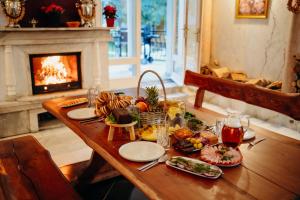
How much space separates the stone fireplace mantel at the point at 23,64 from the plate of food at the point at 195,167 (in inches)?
111

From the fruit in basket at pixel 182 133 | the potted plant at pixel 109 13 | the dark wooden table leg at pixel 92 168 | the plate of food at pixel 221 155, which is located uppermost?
the potted plant at pixel 109 13

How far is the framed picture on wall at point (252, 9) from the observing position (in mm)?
4234

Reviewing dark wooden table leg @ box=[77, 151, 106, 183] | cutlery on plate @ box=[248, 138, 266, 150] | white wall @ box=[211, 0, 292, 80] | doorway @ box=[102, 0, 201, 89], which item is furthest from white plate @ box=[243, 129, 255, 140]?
doorway @ box=[102, 0, 201, 89]

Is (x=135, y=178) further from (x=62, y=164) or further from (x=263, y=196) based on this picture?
(x=62, y=164)

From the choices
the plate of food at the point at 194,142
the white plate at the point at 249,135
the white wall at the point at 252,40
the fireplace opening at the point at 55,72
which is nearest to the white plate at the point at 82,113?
the plate of food at the point at 194,142

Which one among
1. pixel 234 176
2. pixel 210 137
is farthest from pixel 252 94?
pixel 234 176

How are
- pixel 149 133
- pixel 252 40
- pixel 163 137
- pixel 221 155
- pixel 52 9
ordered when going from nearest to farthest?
pixel 221 155
pixel 163 137
pixel 149 133
pixel 52 9
pixel 252 40

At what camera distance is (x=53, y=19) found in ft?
13.0

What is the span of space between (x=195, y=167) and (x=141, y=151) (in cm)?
30

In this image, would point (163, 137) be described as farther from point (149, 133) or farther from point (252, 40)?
point (252, 40)

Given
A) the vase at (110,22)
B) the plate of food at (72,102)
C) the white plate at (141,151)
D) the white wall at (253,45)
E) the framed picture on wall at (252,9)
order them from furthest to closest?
the vase at (110,22)
the framed picture on wall at (252,9)
the white wall at (253,45)
the plate of food at (72,102)
the white plate at (141,151)

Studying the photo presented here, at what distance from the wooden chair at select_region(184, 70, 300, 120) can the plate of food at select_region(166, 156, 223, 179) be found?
97cm

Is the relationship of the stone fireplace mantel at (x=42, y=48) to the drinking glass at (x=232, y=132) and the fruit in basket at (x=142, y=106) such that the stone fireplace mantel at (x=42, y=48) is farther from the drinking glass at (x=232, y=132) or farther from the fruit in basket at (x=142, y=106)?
the drinking glass at (x=232, y=132)

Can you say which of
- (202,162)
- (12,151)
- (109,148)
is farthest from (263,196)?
(12,151)
